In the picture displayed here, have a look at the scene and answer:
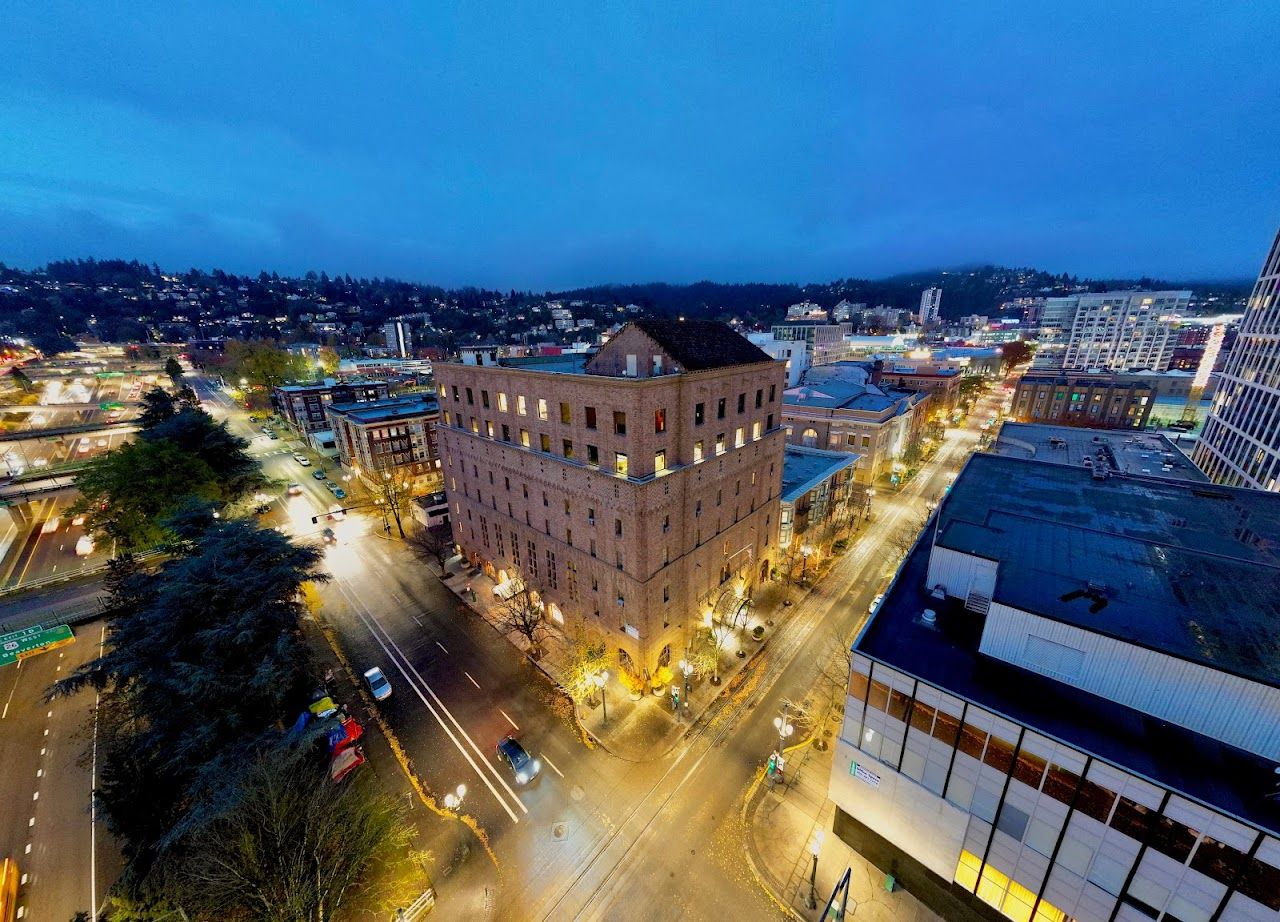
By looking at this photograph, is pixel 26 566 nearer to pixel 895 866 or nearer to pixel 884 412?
pixel 895 866

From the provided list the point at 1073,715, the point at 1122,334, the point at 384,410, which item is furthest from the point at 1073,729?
the point at 1122,334

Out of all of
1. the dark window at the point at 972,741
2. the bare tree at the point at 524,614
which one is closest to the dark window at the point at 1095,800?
the dark window at the point at 972,741

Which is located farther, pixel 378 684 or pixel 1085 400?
pixel 1085 400

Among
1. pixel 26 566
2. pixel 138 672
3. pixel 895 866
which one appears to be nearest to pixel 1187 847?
pixel 895 866

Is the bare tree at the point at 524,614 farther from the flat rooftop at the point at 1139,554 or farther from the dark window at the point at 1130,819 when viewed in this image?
the dark window at the point at 1130,819

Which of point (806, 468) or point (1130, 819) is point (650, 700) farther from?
point (806, 468)

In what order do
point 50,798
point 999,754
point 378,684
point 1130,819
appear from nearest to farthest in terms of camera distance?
point 1130,819 < point 999,754 < point 50,798 < point 378,684
